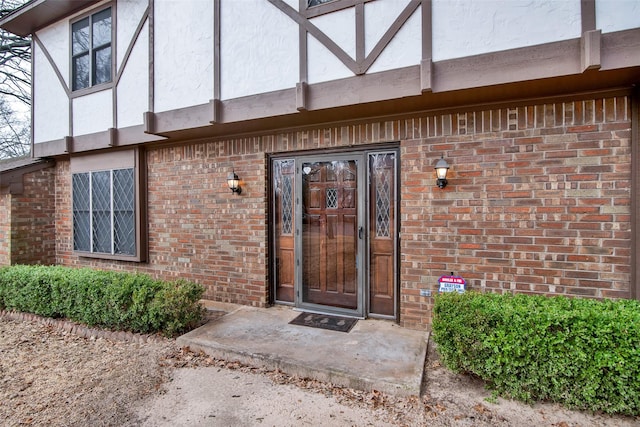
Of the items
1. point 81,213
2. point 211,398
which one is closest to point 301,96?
point 211,398

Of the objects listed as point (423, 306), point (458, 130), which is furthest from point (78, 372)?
point (458, 130)

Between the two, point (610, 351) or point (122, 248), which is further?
point (122, 248)

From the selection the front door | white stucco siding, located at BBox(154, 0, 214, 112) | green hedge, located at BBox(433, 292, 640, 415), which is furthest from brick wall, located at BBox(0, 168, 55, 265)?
green hedge, located at BBox(433, 292, 640, 415)

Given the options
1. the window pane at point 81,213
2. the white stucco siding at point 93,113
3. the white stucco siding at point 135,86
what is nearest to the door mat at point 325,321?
the white stucco siding at point 135,86

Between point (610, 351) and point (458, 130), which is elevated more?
point (458, 130)

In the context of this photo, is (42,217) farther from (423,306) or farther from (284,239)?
(423,306)

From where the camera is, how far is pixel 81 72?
5.82 meters

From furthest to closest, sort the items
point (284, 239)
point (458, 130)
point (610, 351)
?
point (284, 239), point (458, 130), point (610, 351)

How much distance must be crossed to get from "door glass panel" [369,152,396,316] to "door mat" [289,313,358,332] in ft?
1.25

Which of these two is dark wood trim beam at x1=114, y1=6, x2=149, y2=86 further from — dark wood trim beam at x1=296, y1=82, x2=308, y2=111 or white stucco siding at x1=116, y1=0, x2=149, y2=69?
dark wood trim beam at x1=296, y1=82, x2=308, y2=111

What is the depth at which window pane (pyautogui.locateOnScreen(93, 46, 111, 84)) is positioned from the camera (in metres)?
5.46

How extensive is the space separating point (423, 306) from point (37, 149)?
24.7ft

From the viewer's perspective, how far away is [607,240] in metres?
3.08

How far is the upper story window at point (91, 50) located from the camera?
17.9 feet
